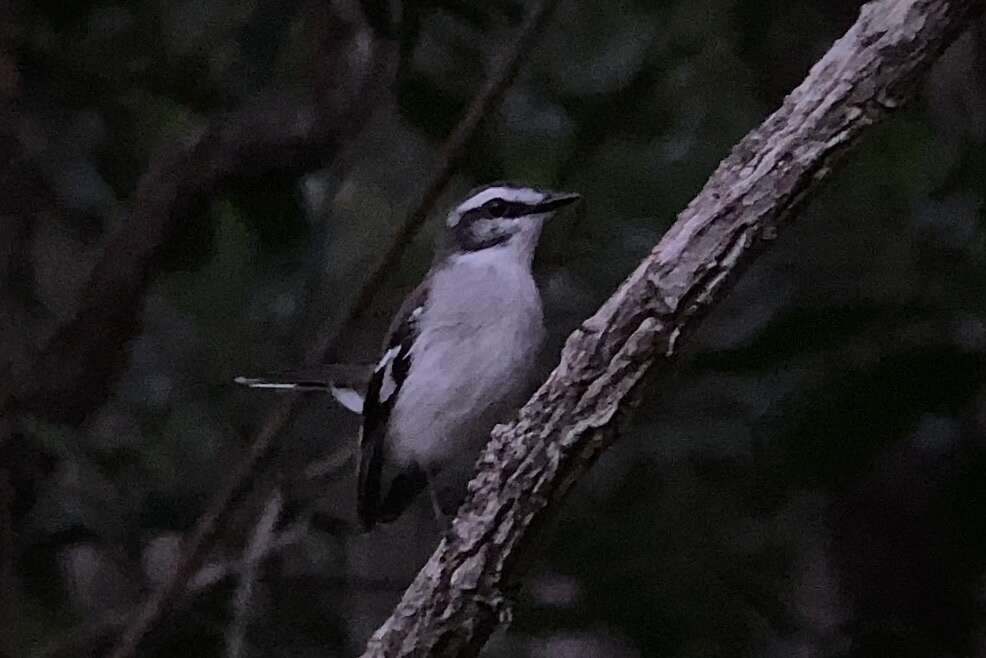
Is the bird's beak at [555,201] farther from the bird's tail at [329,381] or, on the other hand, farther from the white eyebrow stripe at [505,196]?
the bird's tail at [329,381]

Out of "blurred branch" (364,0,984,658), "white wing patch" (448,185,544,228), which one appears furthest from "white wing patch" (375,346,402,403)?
"blurred branch" (364,0,984,658)

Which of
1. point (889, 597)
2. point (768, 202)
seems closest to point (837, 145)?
point (768, 202)

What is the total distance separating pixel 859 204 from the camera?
7.02 ft

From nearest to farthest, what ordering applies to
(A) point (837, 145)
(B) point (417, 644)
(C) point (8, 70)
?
1. (A) point (837, 145)
2. (B) point (417, 644)
3. (C) point (8, 70)

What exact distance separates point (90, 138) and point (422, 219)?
64 centimetres

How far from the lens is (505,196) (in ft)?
6.93

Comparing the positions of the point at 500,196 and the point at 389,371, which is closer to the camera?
the point at 500,196

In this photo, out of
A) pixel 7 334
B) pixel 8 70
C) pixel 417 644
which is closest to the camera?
pixel 417 644

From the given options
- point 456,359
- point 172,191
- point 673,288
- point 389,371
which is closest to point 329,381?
point 389,371

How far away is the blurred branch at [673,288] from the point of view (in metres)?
1.25

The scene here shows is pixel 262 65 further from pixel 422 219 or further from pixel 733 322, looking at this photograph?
pixel 733 322

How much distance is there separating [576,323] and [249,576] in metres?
0.61

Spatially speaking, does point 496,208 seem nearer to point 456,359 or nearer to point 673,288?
point 456,359

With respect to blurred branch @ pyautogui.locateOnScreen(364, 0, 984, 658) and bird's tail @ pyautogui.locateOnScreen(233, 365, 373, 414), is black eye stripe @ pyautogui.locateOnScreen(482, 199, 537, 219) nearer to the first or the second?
bird's tail @ pyautogui.locateOnScreen(233, 365, 373, 414)
